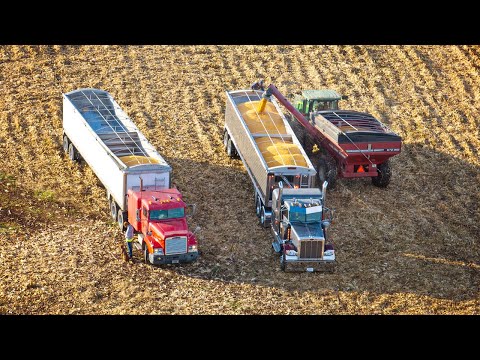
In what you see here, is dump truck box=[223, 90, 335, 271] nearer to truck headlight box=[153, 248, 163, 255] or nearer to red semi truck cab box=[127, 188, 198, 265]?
red semi truck cab box=[127, 188, 198, 265]

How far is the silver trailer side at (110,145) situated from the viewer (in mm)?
32781

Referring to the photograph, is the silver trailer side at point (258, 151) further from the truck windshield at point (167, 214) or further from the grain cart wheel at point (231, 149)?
the truck windshield at point (167, 214)

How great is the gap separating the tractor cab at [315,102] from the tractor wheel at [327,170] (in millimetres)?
3172

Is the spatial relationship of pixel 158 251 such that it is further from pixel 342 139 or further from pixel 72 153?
pixel 72 153

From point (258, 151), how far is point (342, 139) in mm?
3437

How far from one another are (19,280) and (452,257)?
47.3 feet

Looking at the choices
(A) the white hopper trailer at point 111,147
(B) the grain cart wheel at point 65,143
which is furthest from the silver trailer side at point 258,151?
(B) the grain cart wheel at point 65,143

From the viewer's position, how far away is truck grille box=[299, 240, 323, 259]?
30.9 m

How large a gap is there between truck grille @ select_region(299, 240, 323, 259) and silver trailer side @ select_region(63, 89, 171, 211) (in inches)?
213

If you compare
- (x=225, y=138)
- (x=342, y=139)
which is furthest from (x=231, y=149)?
(x=342, y=139)

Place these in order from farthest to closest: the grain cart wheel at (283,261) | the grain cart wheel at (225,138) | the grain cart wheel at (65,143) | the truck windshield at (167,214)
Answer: the grain cart wheel at (225,138)
the grain cart wheel at (65,143)
the truck windshield at (167,214)
the grain cart wheel at (283,261)

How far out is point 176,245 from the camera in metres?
31.0

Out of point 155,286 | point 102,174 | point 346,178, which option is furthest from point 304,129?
point 155,286

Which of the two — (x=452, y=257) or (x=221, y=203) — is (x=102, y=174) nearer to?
(x=221, y=203)
